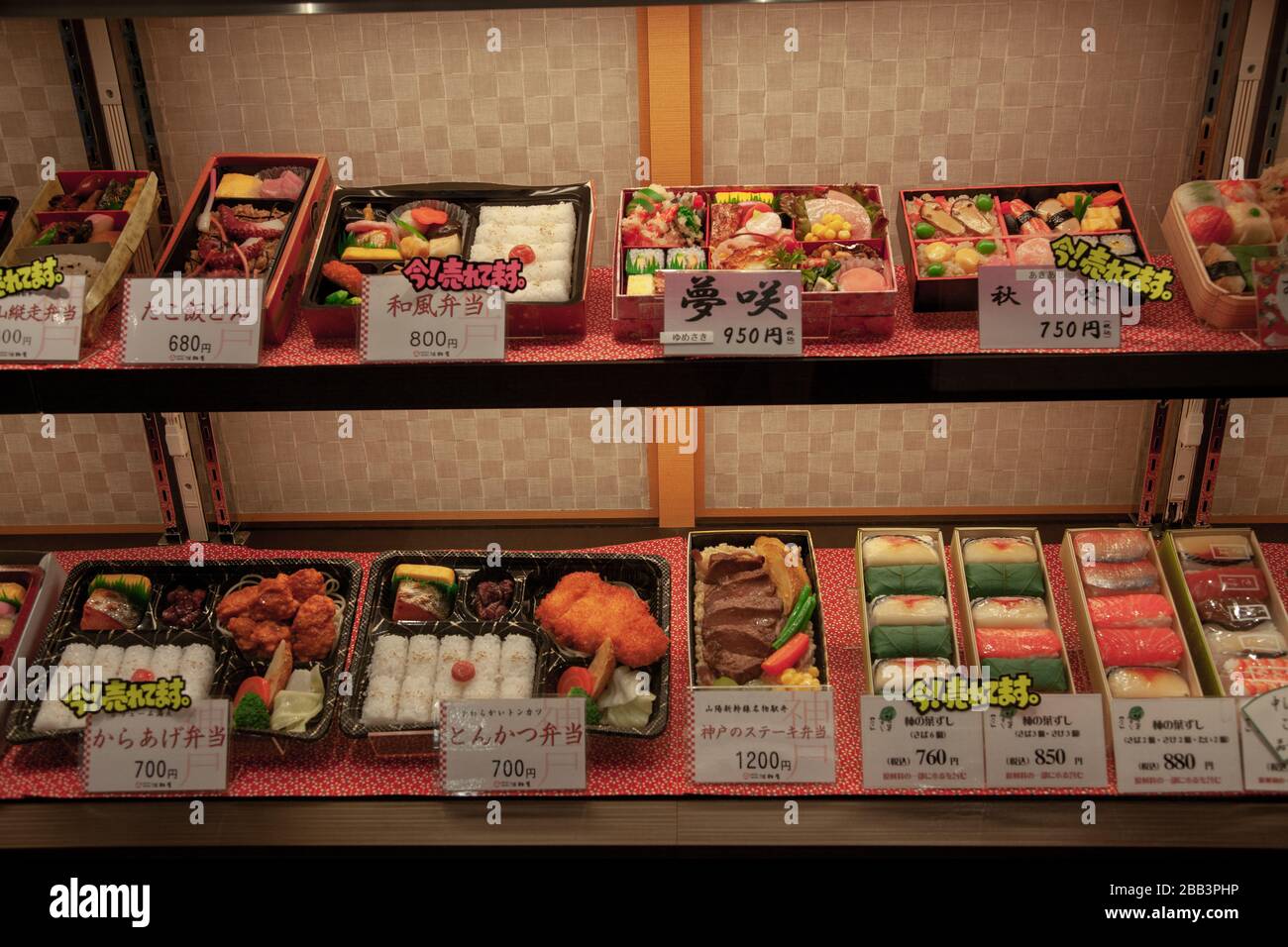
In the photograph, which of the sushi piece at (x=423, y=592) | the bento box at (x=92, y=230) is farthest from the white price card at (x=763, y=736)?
the bento box at (x=92, y=230)

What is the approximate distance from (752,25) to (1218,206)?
0.97 metres

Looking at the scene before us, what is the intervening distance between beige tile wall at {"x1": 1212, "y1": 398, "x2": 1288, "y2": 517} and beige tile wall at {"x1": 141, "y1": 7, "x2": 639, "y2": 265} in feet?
5.14

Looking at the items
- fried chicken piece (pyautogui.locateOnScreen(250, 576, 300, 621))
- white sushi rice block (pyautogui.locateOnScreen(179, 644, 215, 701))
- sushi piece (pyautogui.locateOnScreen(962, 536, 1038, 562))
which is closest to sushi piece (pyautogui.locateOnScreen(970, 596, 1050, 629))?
sushi piece (pyautogui.locateOnScreen(962, 536, 1038, 562))

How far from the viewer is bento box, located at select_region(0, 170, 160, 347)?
79.4 inches

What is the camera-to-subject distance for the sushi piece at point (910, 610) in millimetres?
2305

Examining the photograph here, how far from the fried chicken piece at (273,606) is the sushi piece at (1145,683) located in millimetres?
→ 1677

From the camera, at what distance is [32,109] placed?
7.82 feet

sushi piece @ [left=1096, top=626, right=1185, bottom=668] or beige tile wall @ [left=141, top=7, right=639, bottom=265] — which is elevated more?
beige tile wall @ [left=141, top=7, right=639, bottom=265]

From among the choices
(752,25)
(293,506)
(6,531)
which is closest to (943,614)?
(752,25)

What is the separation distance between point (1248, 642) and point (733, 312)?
1267mm

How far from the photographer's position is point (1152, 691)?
2.12 meters

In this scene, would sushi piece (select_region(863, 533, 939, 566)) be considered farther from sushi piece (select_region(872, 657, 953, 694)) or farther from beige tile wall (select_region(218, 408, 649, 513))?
beige tile wall (select_region(218, 408, 649, 513))

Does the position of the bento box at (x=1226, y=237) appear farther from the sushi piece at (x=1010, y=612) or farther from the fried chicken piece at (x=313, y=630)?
the fried chicken piece at (x=313, y=630)
